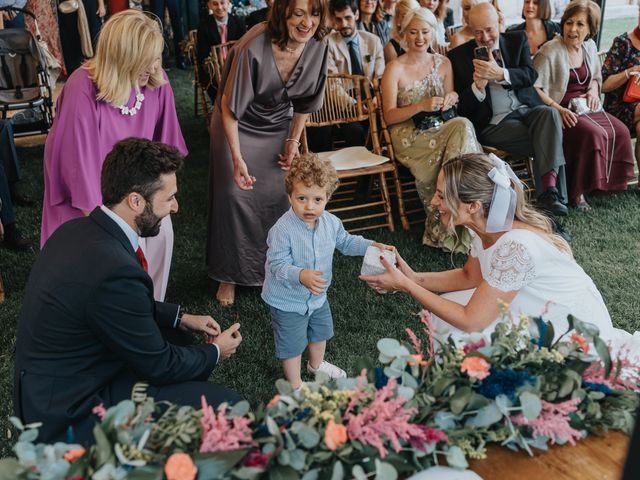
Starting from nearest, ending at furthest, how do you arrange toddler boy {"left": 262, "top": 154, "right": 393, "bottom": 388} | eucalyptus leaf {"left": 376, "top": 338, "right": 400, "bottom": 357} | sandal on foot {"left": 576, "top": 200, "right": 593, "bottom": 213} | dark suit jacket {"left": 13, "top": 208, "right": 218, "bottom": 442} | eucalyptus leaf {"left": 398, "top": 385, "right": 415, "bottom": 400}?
1. eucalyptus leaf {"left": 398, "top": 385, "right": 415, "bottom": 400}
2. eucalyptus leaf {"left": 376, "top": 338, "right": 400, "bottom": 357}
3. dark suit jacket {"left": 13, "top": 208, "right": 218, "bottom": 442}
4. toddler boy {"left": 262, "top": 154, "right": 393, "bottom": 388}
5. sandal on foot {"left": 576, "top": 200, "right": 593, "bottom": 213}

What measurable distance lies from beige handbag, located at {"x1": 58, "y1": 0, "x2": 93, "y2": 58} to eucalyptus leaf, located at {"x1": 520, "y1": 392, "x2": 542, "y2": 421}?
7.62m

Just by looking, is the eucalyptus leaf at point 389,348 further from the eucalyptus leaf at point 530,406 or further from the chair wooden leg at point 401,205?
the chair wooden leg at point 401,205

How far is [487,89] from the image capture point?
4984mm

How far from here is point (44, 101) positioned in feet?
19.9

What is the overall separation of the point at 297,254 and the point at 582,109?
3.24 metres

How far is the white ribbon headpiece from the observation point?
8.21ft

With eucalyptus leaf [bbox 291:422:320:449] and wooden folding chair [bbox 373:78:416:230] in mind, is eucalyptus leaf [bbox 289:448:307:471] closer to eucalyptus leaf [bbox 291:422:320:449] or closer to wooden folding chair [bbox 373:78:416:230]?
eucalyptus leaf [bbox 291:422:320:449]

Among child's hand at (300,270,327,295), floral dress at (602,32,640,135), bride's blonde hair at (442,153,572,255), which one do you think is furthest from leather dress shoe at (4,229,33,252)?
floral dress at (602,32,640,135)

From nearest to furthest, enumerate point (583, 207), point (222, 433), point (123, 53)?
point (222, 433)
point (123, 53)
point (583, 207)

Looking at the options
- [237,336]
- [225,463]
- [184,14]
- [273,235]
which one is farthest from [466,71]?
[184,14]

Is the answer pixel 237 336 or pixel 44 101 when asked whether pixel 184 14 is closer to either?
pixel 44 101

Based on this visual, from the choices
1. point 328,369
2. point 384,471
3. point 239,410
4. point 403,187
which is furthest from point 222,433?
point 403,187

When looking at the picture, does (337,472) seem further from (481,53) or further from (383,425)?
(481,53)

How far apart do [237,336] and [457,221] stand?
0.87 m
